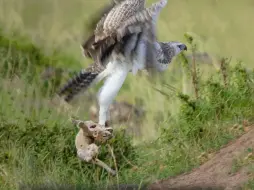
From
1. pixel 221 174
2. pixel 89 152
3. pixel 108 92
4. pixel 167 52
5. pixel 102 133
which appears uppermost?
pixel 167 52

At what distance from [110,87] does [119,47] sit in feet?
1.38

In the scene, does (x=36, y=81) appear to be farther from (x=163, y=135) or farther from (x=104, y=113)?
(x=104, y=113)

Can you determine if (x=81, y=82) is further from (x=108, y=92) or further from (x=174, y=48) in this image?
(x=174, y=48)

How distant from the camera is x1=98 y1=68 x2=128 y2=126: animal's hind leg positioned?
7770 mm

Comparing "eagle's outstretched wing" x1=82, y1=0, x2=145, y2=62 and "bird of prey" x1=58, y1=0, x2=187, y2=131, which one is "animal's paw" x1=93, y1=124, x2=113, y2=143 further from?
"eagle's outstretched wing" x1=82, y1=0, x2=145, y2=62

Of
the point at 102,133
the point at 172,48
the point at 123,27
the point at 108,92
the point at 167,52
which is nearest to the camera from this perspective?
the point at 102,133

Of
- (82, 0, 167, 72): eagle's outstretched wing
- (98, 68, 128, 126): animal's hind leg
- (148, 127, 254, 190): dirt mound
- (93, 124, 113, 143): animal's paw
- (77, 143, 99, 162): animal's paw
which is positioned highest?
(82, 0, 167, 72): eagle's outstretched wing

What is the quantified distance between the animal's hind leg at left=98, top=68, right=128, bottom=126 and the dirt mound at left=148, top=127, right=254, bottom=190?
73cm

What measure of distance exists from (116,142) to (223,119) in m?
1.19

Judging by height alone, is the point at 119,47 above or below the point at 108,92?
above

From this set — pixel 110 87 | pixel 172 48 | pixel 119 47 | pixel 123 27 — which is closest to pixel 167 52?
pixel 172 48

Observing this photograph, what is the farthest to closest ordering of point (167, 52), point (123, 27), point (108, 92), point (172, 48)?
1. point (172, 48)
2. point (167, 52)
3. point (123, 27)
4. point (108, 92)

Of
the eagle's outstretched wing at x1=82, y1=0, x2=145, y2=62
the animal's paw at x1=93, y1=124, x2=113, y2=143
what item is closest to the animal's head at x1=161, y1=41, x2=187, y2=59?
the eagle's outstretched wing at x1=82, y1=0, x2=145, y2=62

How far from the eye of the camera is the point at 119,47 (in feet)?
26.5
